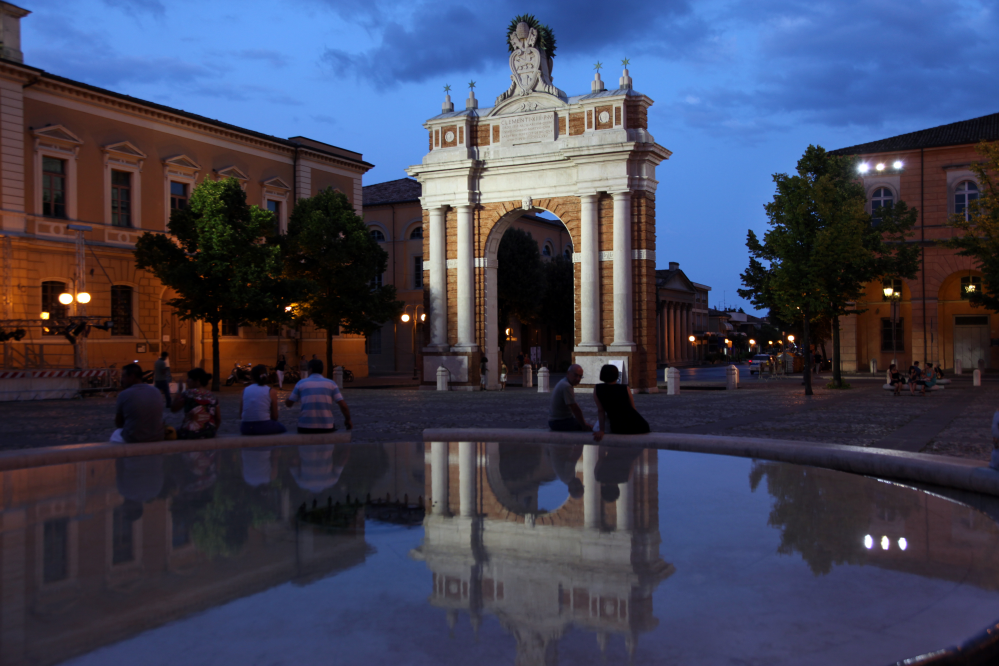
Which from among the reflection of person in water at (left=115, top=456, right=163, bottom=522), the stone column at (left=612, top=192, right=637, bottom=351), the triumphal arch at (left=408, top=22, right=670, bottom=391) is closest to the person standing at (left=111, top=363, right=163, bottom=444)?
the reflection of person in water at (left=115, top=456, right=163, bottom=522)

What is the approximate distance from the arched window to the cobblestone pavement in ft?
58.2

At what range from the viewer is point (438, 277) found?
105 feet

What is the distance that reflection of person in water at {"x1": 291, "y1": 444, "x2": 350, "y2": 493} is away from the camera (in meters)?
8.28

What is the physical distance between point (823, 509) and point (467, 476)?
368 cm

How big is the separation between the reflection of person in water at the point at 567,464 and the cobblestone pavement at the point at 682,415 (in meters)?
3.27

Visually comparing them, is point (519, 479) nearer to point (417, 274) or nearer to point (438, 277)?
point (438, 277)

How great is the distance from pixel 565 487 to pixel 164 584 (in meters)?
4.21

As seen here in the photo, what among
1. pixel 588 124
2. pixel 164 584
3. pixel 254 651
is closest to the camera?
pixel 254 651

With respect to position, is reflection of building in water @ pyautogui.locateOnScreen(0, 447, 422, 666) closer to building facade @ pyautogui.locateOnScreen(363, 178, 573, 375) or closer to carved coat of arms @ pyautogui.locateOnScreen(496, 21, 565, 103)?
carved coat of arms @ pyautogui.locateOnScreen(496, 21, 565, 103)

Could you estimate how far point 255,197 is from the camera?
37.5 m

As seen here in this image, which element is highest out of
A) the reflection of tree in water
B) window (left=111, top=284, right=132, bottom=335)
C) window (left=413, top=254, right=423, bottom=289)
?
window (left=413, top=254, right=423, bottom=289)

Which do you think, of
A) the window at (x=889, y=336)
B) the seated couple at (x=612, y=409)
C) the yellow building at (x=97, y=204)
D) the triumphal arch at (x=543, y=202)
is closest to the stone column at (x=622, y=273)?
the triumphal arch at (x=543, y=202)

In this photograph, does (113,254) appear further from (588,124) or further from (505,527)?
(505,527)

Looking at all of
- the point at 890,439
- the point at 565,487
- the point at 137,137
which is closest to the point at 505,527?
the point at 565,487
